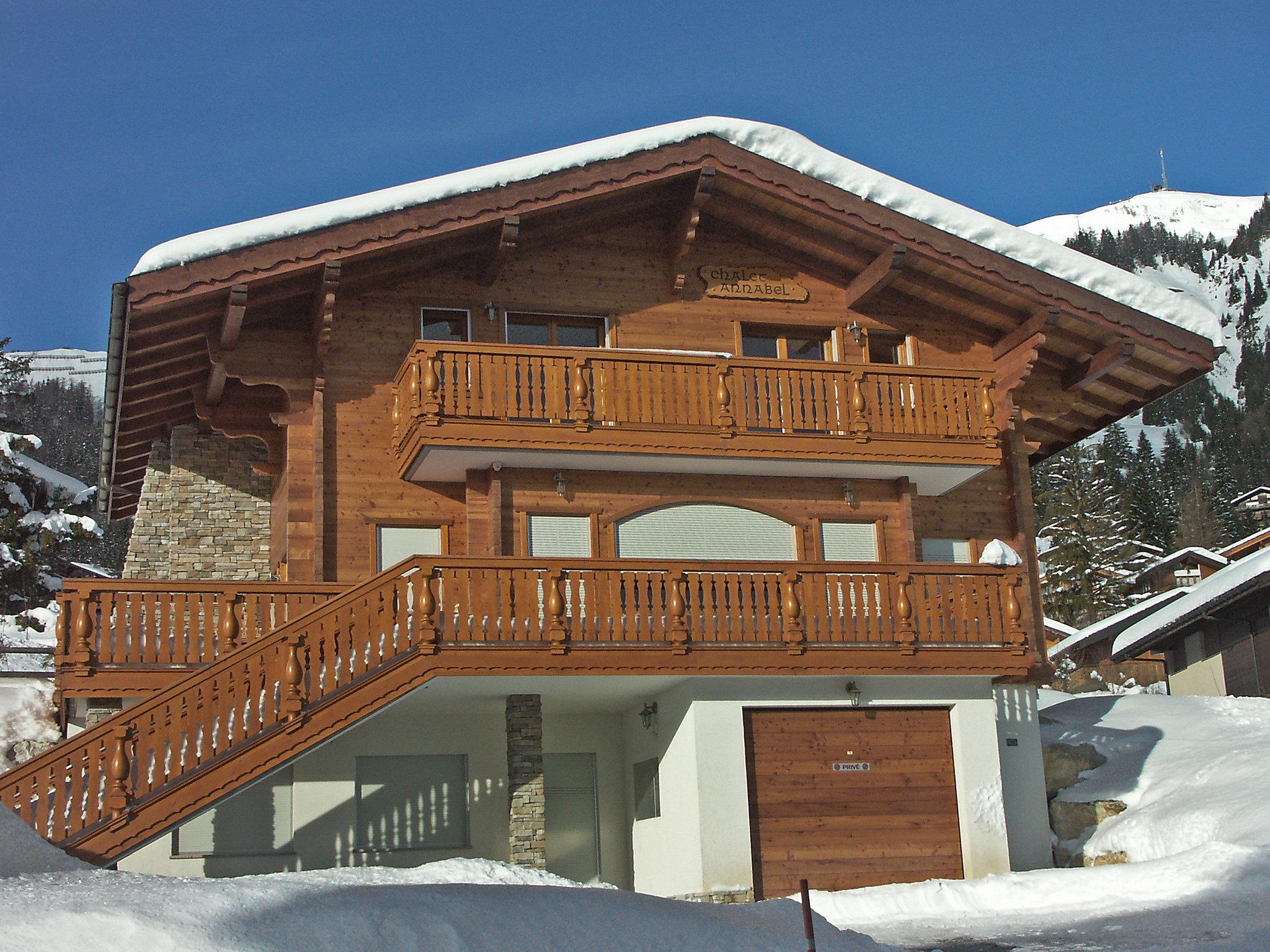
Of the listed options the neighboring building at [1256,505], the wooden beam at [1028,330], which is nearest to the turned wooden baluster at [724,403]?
the wooden beam at [1028,330]

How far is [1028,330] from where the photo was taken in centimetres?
2123

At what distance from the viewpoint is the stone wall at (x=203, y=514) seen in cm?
2059

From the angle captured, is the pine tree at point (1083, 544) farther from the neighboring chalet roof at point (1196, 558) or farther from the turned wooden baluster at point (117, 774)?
the turned wooden baluster at point (117, 774)

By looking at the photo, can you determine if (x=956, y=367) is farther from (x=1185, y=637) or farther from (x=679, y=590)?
(x=1185, y=637)

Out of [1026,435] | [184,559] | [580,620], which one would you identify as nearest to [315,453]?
[184,559]

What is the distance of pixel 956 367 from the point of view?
20.9 metres

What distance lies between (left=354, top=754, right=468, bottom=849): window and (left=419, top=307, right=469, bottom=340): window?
5.77 m

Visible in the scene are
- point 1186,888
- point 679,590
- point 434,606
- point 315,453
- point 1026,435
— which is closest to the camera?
point 1186,888

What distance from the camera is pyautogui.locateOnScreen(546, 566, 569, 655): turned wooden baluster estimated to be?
16.7m

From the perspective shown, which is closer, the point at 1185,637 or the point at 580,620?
the point at 580,620

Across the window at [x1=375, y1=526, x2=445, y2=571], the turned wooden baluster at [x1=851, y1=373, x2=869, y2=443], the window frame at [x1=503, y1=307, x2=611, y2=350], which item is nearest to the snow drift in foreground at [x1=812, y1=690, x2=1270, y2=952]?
the turned wooden baluster at [x1=851, y1=373, x2=869, y2=443]

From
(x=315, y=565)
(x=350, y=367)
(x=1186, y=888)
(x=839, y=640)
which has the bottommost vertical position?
(x=1186, y=888)

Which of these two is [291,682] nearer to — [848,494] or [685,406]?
[685,406]

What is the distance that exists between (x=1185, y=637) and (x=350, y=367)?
80.4ft
